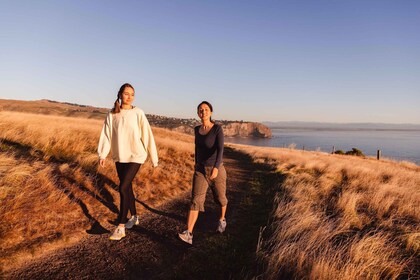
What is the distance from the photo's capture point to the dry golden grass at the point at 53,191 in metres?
3.85

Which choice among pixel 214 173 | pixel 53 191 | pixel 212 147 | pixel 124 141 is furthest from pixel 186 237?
pixel 53 191

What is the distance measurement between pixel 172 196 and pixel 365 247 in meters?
4.64

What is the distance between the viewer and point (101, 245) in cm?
396

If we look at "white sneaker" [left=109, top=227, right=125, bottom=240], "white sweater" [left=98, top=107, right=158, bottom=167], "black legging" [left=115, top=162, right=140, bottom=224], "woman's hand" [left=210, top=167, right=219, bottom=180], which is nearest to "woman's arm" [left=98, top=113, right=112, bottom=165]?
"white sweater" [left=98, top=107, right=158, bottom=167]

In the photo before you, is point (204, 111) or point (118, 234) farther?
point (204, 111)

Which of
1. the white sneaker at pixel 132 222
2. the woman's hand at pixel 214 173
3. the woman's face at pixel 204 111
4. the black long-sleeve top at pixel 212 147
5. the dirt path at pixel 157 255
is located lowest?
the dirt path at pixel 157 255

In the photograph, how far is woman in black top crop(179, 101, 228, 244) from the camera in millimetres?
4164

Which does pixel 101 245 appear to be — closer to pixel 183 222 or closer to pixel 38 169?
pixel 183 222

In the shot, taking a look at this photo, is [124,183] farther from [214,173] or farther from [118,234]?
[214,173]

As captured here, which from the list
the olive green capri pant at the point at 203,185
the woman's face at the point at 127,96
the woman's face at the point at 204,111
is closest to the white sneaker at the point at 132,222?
the olive green capri pant at the point at 203,185

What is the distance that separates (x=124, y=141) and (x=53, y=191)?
2.03 m

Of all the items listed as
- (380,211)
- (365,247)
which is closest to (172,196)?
(365,247)

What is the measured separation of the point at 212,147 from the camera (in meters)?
4.29

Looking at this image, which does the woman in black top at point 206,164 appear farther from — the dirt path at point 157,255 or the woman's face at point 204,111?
the dirt path at point 157,255
